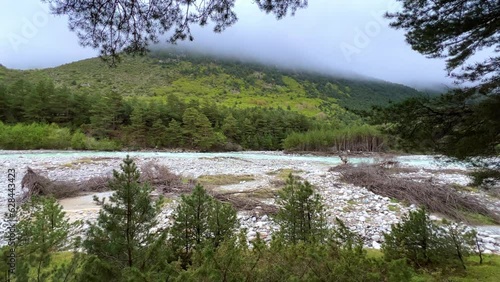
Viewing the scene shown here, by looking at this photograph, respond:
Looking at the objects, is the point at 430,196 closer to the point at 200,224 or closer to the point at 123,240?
the point at 200,224

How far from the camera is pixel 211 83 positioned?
98.2 m

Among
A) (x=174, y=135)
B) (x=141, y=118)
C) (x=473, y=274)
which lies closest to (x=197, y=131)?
(x=174, y=135)

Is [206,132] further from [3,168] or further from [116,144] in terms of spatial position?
[3,168]

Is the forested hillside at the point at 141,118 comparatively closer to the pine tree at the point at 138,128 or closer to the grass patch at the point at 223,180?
the pine tree at the point at 138,128

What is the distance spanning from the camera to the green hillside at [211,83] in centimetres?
7725

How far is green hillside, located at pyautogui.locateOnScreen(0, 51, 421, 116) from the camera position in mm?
77250

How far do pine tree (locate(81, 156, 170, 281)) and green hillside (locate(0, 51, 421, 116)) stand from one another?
2530 inches

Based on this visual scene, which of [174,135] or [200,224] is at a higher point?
[174,135]

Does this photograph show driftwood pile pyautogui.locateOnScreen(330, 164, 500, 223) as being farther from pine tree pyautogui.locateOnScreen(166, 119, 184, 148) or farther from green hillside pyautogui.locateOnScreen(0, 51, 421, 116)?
green hillside pyautogui.locateOnScreen(0, 51, 421, 116)

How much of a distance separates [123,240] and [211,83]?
98.7 m

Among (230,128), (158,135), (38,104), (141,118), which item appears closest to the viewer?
(38,104)

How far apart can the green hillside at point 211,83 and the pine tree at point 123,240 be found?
64.3 metres

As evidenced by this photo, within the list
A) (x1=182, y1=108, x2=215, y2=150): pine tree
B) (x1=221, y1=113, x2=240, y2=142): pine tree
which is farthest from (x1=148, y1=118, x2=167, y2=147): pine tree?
(x1=221, y1=113, x2=240, y2=142): pine tree

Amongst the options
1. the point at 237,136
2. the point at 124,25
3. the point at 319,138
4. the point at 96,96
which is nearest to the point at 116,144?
the point at 96,96
